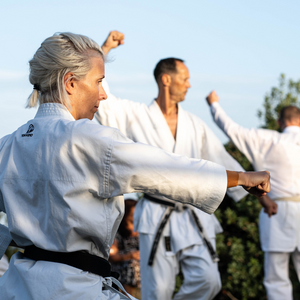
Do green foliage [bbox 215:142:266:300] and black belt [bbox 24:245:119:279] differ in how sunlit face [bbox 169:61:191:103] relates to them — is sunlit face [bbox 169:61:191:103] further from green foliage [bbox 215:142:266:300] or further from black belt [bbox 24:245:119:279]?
black belt [bbox 24:245:119:279]

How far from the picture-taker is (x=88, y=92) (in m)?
2.05

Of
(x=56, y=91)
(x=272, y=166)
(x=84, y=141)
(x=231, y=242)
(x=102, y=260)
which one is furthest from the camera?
(x=231, y=242)

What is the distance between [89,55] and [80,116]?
281 mm

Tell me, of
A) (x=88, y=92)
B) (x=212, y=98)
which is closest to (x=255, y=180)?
(x=88, y=92)

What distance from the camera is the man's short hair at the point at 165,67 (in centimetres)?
492

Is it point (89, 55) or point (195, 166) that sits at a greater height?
point (89, 55)

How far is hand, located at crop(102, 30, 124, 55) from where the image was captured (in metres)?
4.12

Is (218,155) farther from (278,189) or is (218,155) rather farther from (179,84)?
(278,189)

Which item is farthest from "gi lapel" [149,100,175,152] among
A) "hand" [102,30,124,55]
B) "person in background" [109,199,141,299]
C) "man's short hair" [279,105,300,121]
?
"man's short hair" [279,105,300,121]

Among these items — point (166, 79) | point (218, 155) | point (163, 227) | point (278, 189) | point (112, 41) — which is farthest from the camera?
point (278, 189)

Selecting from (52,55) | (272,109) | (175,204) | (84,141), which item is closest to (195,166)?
(84,141)

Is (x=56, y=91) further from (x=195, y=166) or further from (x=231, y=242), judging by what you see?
(x=231, y=242)

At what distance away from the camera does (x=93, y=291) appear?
174 cm

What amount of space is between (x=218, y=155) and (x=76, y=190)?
3.24m
